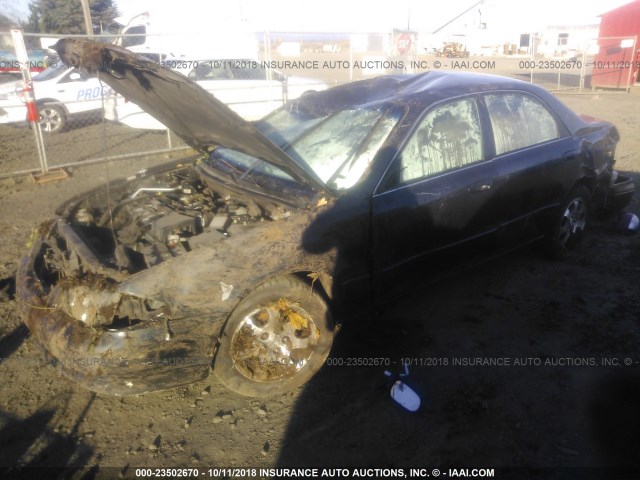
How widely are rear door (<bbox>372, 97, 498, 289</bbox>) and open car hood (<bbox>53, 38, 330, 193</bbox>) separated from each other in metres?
0.56

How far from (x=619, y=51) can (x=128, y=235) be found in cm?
1947

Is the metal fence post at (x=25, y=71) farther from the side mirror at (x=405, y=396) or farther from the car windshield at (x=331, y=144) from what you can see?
the side mirror at (x=405, y=396)

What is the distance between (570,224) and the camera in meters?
4.68

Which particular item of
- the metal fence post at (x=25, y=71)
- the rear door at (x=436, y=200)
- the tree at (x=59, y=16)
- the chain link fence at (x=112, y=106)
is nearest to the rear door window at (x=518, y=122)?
the rear door at (x=436, y=200)

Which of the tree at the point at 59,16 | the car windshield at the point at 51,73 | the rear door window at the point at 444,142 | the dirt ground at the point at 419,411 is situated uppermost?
the tree at the point at 59,16

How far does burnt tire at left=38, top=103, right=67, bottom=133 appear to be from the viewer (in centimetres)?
1087

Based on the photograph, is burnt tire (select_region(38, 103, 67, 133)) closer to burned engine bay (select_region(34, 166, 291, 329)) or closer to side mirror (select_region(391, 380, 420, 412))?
burned engine bay (select_region(34, 166, 291, 329))

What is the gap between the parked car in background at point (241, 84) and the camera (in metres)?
10.7

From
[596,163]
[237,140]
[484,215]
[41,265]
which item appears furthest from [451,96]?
[41,265]

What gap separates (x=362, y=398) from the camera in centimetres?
311

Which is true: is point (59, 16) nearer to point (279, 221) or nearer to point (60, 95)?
point (60, 95)

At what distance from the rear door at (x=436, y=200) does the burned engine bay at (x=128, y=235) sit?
0.70 meters

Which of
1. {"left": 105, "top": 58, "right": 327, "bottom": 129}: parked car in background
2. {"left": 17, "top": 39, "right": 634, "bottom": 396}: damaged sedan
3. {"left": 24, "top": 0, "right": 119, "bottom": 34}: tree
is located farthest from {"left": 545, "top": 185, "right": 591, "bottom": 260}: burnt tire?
{"left": 24, "top": 0, "right": 119, "bottom": 34}: tree

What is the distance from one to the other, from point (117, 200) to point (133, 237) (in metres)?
0.74
